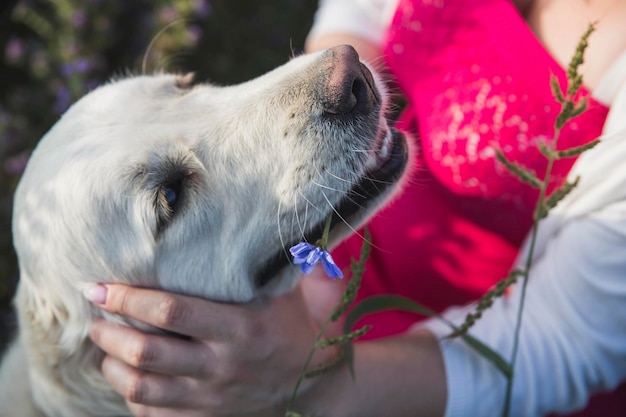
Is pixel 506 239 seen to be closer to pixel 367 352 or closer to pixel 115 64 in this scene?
pixel 367 352

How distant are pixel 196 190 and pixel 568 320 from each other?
3.65ft

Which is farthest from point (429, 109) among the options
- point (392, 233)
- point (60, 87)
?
point (60, 87)

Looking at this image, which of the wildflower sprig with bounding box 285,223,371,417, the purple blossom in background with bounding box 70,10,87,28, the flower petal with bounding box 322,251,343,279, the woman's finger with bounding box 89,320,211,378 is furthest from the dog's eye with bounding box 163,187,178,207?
the purple blossom in background with bounding box 70,10,87,28

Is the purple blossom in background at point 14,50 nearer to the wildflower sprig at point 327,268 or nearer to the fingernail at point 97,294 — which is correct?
the fingernail at point 97,294

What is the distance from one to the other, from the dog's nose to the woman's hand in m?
0.61

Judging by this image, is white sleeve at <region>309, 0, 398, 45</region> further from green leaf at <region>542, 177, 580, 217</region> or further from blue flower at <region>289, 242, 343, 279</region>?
blue flower at <region>289, 242, 343, 279</region>

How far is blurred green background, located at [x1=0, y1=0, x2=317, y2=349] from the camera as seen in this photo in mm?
3424

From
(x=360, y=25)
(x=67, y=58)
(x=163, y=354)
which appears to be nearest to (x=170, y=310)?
(x=163, y=354)

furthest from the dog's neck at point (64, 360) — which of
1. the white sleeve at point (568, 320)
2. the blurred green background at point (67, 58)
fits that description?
the blurred green background at point (67, 58)

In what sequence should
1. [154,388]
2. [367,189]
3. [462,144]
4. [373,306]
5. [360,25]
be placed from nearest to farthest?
[373,306] → [154,388] → [367,189] → [462,144] → [360,25]

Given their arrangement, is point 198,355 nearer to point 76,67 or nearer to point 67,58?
point 76,67

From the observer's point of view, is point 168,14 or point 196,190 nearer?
point 196,190

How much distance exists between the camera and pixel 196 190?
1.72 m

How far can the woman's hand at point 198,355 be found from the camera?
163 centimetres
